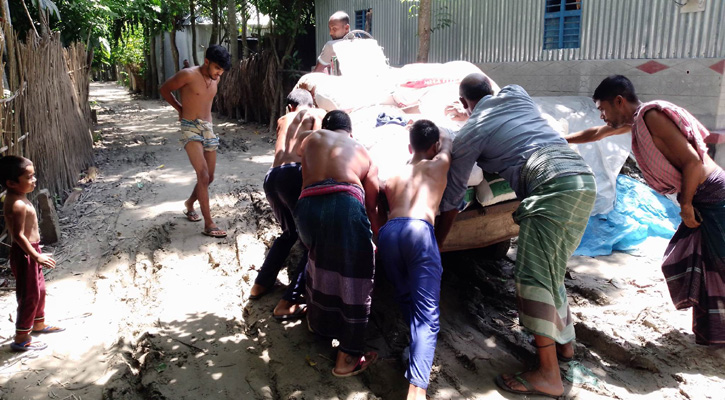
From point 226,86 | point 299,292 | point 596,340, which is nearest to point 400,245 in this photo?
point 299,292

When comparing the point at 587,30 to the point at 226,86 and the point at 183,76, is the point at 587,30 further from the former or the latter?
the point at 226,86

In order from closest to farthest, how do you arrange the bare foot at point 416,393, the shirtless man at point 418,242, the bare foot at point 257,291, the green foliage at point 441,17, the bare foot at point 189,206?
the bare foot at point 416,393, the shirtless man at point 418,242, the bare foot at point 257,291, the bare foot at point 189,206, the green foliage at point 441,17

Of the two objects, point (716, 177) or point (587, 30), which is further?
point (587, 30)

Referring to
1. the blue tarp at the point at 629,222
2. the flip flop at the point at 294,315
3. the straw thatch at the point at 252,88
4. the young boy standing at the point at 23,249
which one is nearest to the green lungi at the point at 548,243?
the flip flop at the point at 294,315

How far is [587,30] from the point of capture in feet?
22.3

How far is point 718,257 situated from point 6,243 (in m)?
4.64

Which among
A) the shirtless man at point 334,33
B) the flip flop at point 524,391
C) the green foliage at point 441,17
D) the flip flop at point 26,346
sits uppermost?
the green foliage at point 441,17

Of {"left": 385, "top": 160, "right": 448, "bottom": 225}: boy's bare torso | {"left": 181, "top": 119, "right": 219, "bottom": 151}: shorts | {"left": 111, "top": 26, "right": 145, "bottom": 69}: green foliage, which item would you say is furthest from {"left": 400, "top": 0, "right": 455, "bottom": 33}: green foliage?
{"left": 111, "top": 26, "right": 145, "bottom": 69}: green foliage

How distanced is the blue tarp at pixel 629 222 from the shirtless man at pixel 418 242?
2.33 meters

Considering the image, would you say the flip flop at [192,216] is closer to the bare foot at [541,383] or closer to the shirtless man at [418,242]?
the shirtless man at [418,242]

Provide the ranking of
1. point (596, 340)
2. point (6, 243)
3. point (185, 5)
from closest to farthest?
point (596, 340) → point (6, 243) → point (185, 5)

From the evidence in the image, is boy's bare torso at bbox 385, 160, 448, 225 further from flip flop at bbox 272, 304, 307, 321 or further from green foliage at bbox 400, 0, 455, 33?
green foliage at bbox 400, 0, 455, 33

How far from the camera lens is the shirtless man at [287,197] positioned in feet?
10.9

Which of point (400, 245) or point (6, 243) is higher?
point (400, 245)
